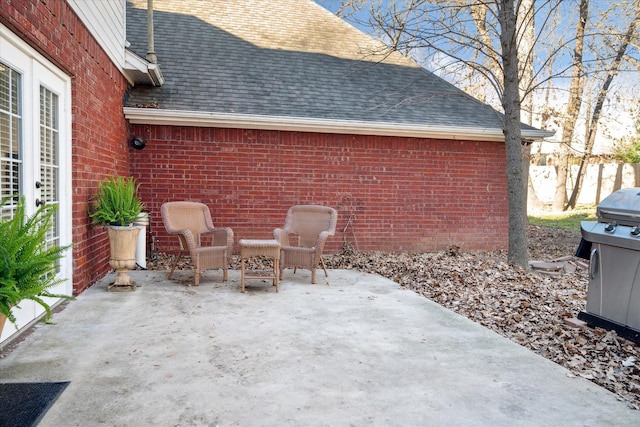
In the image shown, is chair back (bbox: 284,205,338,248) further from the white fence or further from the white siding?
the white fence

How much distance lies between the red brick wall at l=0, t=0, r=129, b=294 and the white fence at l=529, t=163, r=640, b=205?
1760 centimetres

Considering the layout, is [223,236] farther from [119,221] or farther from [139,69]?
[139,69]

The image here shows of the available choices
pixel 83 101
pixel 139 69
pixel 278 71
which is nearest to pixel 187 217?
pixel 83 101

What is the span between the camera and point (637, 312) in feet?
12.0

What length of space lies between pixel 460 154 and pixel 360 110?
2076mm

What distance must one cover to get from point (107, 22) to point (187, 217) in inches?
104

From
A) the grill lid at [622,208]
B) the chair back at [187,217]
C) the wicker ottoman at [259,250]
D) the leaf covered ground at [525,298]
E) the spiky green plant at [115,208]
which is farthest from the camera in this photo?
the chair back at [187,217]

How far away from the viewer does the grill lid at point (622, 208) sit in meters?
3.70

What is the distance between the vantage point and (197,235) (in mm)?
6613

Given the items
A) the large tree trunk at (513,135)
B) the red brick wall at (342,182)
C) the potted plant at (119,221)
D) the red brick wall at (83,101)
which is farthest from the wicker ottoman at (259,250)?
the large tree trunk at (513,135)

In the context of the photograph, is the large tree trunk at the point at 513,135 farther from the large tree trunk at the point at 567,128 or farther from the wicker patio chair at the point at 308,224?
the large tree trunk at the point at 567,128

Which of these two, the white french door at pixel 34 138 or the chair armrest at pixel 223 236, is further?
the chair armrest at pixel 223 236

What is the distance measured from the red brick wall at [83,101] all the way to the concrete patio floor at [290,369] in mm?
769

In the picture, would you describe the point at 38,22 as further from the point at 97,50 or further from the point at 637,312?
the point at 637,312
